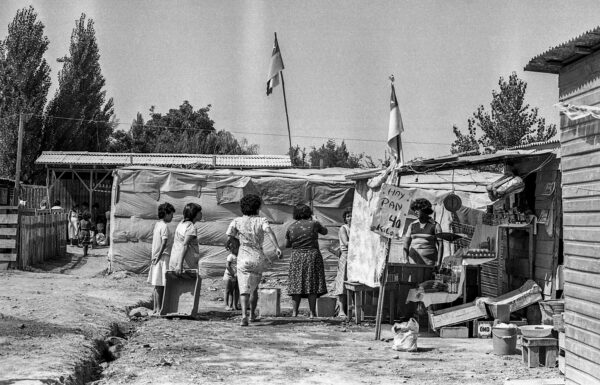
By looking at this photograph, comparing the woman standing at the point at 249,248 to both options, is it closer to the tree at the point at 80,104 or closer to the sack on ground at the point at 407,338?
the sack on ground at the point at 407,338

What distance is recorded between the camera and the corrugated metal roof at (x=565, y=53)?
579cm

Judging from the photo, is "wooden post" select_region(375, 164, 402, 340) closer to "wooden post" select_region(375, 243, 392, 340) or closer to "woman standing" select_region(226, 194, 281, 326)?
"wooden post" select_region(375, 243, 392, 340)

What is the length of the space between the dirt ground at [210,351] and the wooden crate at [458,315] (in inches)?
9.3

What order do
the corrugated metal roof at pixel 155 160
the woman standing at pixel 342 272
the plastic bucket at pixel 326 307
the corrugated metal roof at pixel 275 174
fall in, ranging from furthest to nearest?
1. the corrugated metal roof at pixel 155 160
2. the corrugated metal roof at pixel 275 174
3. the plastic bucket at pixel 326 307
4. the woman standing at pixel 342 272

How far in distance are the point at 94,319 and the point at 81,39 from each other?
1249 inches

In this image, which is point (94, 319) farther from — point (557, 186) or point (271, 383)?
point (557, 186)

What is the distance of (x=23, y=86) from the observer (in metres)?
35.9

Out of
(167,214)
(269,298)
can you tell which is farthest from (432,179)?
(167,214)

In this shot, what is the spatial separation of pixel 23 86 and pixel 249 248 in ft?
93.6

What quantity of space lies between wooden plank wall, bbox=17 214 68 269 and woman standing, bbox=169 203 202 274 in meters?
6.57

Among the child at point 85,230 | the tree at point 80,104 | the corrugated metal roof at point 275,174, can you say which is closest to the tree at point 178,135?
the tree at point 80,104

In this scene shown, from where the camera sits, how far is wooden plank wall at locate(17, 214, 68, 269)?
16625 millimetres

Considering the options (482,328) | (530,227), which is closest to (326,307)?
(482,328)

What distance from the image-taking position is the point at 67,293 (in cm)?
1245
